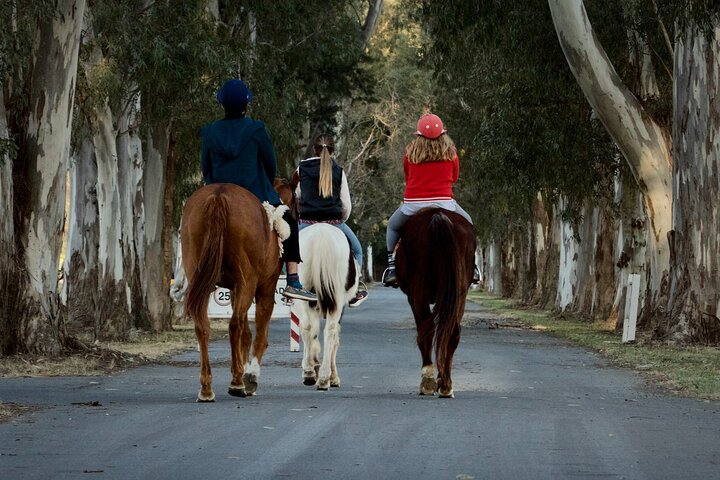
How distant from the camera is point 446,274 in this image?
1302cm

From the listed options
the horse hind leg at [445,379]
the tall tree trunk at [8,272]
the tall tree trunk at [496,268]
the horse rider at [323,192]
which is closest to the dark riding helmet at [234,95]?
the horse rider at [323,192]

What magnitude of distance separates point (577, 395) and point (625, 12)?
1496cm

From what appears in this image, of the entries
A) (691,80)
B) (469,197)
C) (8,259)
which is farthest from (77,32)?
(469,197)

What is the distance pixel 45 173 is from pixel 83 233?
1345cm

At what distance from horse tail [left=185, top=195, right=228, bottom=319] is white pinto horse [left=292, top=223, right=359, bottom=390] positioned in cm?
196

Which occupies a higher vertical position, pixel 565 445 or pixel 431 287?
pixel 431 287

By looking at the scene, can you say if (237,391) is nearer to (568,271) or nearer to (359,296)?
(359,296)

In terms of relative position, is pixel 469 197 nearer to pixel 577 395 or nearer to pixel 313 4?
pixel 313 4

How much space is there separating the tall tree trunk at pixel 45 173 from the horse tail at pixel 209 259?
19.7ft

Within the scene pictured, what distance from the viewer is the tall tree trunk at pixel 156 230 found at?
1153 inches

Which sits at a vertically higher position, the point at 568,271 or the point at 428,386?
the point at 568,271

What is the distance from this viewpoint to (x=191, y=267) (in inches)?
483

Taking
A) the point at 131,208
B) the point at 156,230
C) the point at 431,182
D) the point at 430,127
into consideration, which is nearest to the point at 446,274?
the point at 431,182

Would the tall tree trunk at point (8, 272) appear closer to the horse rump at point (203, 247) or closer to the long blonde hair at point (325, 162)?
the long blonde hair at point (325, 162)
